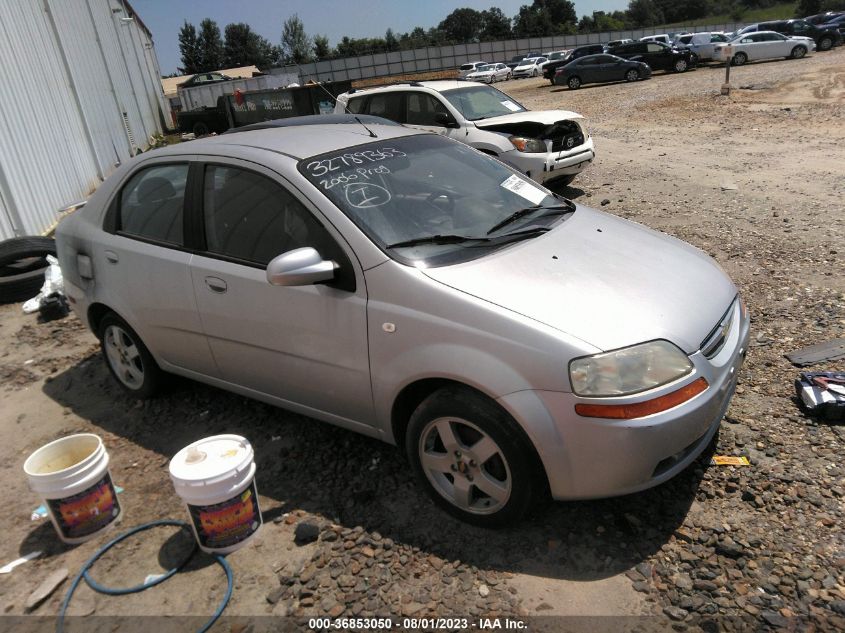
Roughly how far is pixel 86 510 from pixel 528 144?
7198 mm

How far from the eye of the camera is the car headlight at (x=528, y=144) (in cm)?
850

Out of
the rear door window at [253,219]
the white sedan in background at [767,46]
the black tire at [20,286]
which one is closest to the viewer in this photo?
the rear door window at [253,219]

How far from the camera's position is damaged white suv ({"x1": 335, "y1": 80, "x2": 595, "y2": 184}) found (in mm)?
8508

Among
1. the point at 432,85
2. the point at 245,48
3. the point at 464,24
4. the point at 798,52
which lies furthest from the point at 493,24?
the point at 432,85

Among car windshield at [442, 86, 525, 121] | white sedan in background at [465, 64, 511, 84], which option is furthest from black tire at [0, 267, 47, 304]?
white sedan in background at [465, 64, 511, 84]

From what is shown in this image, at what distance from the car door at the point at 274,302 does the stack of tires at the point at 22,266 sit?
418cm

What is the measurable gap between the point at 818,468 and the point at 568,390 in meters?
1.58

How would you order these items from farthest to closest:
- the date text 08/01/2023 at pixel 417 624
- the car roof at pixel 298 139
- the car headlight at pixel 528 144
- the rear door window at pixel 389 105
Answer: the rear door window at pixel 389 105 → the car headlight at pixel 528 144 → the car roof at pixel 298 139 → the date text 08/01/2023 at pixel 417 624

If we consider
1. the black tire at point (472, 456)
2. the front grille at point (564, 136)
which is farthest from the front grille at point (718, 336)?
the front grille at point (564, 136)

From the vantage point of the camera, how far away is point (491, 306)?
254 cm

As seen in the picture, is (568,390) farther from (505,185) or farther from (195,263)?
(195,263)

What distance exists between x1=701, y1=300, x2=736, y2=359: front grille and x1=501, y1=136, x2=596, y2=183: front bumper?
5.69 m

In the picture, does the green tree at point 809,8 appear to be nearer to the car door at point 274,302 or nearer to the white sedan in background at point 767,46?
the white sedan in background at point 767,46

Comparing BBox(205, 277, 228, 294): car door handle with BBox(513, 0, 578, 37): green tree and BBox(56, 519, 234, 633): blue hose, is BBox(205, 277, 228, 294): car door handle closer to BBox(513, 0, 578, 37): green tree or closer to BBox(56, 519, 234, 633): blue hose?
BBox(56, 519, 234, 633): blue hose
